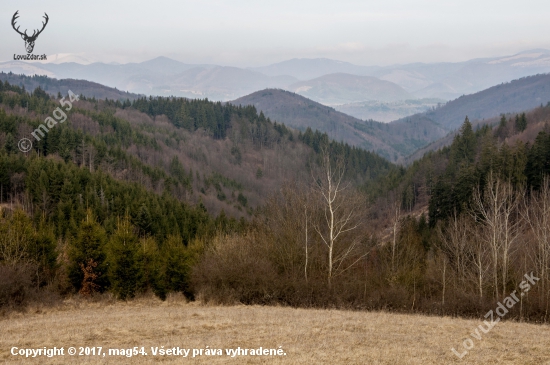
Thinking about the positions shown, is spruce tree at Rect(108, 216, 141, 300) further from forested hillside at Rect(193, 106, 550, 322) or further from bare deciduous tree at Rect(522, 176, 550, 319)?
bare deciduous tree at Rect(522, 176, 550, 319)

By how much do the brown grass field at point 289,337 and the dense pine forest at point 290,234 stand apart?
14.9 ft

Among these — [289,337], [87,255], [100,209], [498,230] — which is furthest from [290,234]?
[100,209]

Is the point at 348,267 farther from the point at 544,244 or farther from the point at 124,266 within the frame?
the point at 124,266

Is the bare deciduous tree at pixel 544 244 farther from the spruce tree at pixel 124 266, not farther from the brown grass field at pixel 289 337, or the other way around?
the spruce tree at pixel 124 266

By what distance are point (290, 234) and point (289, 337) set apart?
15448 millimetres

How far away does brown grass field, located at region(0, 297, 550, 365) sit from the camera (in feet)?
44.5

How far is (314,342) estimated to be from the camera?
15.5 metres

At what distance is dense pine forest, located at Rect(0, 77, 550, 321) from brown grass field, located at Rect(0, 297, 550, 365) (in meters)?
4.54

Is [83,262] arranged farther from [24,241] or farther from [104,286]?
[24,241]

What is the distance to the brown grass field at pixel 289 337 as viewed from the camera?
13.6 m

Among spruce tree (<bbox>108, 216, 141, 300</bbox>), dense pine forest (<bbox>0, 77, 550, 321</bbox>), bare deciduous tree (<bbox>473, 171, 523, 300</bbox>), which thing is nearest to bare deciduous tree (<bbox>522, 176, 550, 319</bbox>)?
dense pine forest (<bbox>0, 77, 550, 321</bbox>)

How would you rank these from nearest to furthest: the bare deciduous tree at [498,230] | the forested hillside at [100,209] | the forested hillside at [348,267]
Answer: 1. the forested hillside at [348,267]
2. the bare deciduous tree at [498,230]
3. the forested hillside at [100,209]

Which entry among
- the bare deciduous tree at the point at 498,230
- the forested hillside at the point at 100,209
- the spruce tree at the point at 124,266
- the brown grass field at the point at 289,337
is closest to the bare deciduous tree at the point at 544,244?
the bare deciduous tree at the point at 498,230

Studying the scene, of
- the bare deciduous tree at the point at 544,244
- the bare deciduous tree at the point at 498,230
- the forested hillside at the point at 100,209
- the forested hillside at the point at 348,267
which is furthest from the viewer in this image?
the forested hillside at the point at 100,209
